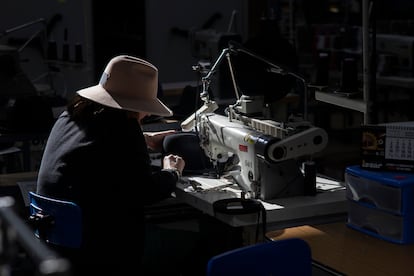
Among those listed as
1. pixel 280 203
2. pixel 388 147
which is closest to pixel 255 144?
pixel 280 203

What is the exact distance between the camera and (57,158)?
2.53 meters

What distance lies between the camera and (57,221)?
98.2 inches

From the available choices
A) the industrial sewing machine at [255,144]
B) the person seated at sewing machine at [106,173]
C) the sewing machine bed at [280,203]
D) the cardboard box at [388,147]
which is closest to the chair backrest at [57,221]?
the person seated at sewing machine at [106,173]

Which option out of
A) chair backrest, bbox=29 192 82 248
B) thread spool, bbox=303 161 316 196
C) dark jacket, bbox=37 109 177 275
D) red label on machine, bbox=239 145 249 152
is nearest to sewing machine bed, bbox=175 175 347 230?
thread spool, bbox=303 161 316 196

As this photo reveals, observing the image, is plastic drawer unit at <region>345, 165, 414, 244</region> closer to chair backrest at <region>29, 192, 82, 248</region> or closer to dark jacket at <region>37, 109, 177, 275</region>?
dark jacket at <region>37, 109, 177, 275</region>

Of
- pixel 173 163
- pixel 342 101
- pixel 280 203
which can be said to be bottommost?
pixel 280 203

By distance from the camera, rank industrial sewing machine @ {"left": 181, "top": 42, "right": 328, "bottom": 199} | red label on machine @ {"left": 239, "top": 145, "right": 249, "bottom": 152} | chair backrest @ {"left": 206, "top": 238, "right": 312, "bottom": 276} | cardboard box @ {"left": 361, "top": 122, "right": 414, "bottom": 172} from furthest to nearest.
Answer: red label on machine @ {"left": 239, "top": 145, "right": 249, "bottom": 152}, industrial sewing machine @ {"left": 181, "top": 42, "right": 328, "bottom": 199}, cardboard box @ {"left": 361, "top": 122, "right": 414, "bottom": 172}, chair backrest @ {"left": 206, "top": 238, "right": 312, "bottom": 276}

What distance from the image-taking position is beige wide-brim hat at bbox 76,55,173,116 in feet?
8.53

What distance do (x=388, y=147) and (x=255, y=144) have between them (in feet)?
1.47

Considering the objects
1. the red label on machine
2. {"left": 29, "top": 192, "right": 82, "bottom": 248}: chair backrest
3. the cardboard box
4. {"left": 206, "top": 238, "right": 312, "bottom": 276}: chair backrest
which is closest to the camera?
{"left": 206, "top": 238, "right": 312, "bottom": 276}: chair backrest

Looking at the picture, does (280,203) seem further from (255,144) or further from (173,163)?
(173,163)

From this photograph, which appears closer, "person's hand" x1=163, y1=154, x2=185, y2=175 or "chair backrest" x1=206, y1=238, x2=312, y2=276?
"chair backrest" x1=206, y1=238, x2=312, y2=276

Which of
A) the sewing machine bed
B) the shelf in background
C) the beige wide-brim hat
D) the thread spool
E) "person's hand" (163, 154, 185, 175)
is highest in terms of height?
the beige wide-brim hat

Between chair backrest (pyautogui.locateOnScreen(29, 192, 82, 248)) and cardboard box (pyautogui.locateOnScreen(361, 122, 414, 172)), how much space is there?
3.17 ft
